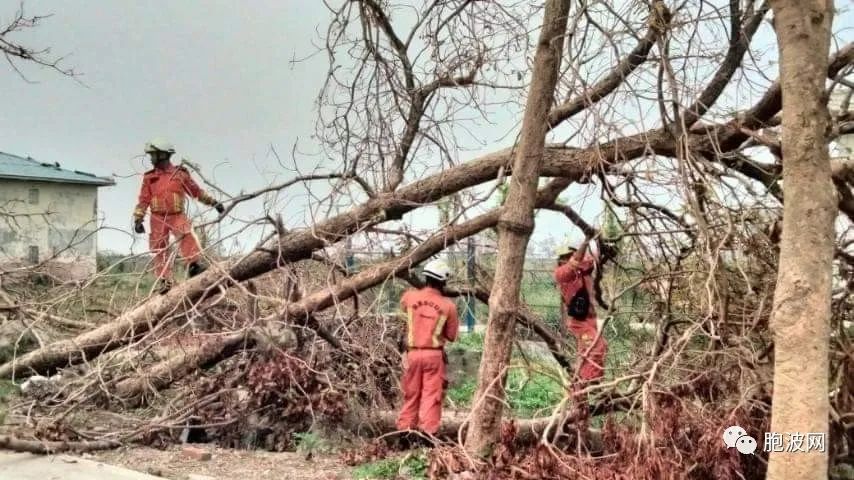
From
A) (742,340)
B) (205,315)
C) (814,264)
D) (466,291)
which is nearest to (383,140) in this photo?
(466,291)

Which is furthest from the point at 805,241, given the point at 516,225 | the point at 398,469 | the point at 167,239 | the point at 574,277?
the point at 167,239

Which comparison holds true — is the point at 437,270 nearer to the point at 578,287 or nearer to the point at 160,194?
the point at 578,287

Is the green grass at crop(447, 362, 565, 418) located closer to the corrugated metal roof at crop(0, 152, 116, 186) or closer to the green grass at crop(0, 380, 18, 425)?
the green grass at crop(0, 380, 18, 425)

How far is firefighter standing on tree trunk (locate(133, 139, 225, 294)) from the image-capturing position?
7939mm

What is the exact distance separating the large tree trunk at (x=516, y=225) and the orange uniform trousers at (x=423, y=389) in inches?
46.6

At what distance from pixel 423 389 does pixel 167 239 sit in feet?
10.8

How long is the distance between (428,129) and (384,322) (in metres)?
1.82

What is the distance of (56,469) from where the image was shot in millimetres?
5863

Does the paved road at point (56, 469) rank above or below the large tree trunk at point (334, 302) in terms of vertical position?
below

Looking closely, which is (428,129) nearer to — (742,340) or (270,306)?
(270,306)

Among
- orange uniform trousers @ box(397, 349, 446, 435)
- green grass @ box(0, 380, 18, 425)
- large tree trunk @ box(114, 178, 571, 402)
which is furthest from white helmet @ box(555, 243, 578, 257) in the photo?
green grass @ box(0, 380, 18, 425)

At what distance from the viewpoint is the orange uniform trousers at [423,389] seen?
6.50 meters

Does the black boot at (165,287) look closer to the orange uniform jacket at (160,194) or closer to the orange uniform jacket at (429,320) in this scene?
the orange uniform jacket at (160,194)

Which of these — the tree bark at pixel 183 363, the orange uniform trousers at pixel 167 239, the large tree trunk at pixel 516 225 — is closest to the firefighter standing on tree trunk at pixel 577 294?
the large tree trunk at pixel 516 225
